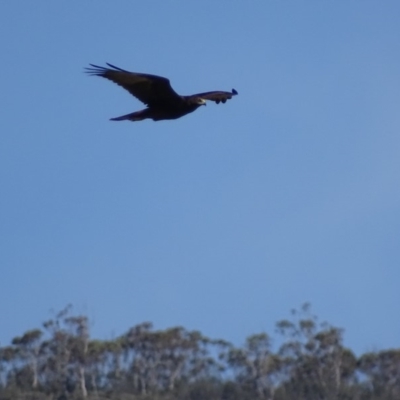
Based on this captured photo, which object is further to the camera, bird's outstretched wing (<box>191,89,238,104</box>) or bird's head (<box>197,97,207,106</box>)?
bird's outstretched wing (<box>191,89,238,104</box>)

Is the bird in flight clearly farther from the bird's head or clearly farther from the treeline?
the treeline

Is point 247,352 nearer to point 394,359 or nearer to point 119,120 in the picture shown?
point 394,359

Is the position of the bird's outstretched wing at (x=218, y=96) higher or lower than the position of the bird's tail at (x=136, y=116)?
higher

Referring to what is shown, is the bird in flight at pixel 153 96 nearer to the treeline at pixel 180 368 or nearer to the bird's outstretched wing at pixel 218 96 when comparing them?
the bird's outstretched wing at pixel 218 96

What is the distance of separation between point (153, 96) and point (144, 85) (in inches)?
6.4

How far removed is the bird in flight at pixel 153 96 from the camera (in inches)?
671

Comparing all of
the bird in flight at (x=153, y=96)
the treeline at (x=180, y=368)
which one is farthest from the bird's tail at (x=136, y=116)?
the treeline at (x=180, y=368)

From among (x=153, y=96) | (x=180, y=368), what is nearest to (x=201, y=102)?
(x=153, y=96)

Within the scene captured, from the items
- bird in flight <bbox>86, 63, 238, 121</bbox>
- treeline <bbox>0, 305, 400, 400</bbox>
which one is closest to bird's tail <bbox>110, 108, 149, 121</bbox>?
bird in flight <bbox>86, 63, 238, 121</bbox>

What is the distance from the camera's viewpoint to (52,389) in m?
42.5

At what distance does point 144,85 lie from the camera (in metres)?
17.2

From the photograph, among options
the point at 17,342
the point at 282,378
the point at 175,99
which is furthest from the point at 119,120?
the point at 17,342

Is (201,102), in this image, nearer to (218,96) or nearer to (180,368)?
(218,96)

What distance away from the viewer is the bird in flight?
17047mm
